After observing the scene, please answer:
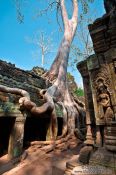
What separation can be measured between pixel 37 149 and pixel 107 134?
3.37 metres

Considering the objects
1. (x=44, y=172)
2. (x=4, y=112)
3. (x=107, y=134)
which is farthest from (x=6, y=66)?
(x=107, y=134)

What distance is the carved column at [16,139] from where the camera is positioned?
5160 mm

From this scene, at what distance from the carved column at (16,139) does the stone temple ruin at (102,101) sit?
268cm

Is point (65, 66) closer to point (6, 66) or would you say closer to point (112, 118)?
point (6, 66)

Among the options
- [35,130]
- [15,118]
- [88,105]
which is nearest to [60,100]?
[35,130]

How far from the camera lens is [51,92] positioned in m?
7.87

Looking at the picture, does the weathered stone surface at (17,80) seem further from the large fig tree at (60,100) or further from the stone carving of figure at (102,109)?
the stone carving of figure at (102,109)

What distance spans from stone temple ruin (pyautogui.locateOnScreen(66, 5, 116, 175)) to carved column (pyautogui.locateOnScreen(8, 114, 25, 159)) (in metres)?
2.68

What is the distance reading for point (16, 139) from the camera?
17.3 feet

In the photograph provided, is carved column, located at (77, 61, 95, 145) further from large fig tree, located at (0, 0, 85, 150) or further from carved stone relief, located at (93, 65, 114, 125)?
large fig tree, located at (0, 0, 85, 150)

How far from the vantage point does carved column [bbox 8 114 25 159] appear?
516 centimetres

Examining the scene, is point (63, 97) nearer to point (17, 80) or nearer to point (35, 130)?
point (35, 130)

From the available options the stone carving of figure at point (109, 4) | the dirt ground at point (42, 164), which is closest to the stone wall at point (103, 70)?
the stone carving of figure at point (109, 4)

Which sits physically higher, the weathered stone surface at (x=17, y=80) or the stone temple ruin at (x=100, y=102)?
the weathered stone surface at (x=17, y=80)
